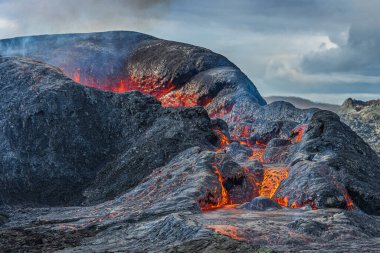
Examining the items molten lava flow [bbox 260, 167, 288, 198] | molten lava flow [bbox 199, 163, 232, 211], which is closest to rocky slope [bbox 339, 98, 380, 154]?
molten lava flow [bbox 260, 167, 288, 198]

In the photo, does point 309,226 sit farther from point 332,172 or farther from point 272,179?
point 272,179

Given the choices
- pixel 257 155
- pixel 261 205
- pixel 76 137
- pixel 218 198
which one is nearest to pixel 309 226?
pixel 261 205

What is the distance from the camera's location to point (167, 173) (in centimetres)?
3512

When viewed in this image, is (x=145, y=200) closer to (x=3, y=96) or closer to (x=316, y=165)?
(x=316, y=165)

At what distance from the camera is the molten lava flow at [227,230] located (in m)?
20.7

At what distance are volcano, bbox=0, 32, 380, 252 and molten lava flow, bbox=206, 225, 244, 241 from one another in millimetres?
108

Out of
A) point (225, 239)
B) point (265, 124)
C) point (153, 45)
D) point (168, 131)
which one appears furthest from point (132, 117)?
point (153, 45)

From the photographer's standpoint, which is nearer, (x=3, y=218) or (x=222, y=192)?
(x=3, y=218)

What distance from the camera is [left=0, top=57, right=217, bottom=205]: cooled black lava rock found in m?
40.2

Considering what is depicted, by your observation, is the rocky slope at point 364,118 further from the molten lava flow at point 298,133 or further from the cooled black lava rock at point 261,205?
the cooled black lava rock at point 261,205

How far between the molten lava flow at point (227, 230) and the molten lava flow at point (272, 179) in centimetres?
1292

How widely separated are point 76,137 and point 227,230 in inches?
997

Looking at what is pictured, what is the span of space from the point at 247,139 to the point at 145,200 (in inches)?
971

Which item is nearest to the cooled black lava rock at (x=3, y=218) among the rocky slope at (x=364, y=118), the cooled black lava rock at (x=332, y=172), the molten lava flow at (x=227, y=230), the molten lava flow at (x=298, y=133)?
the molten lava flow at (x=227, y=230)
